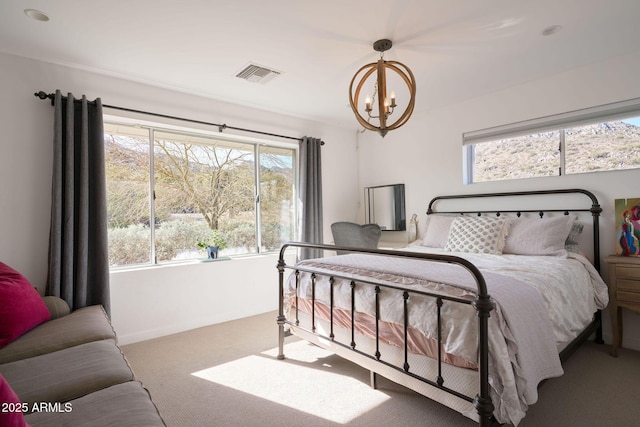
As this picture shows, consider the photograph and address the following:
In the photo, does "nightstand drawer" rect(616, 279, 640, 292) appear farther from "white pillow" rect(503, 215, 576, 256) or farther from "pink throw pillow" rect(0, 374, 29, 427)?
"pink throw pillow" rect(0, 374, 29, 427)

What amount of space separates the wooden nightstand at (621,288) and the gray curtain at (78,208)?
408 centimetres

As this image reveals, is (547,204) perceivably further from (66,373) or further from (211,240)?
(66,373)

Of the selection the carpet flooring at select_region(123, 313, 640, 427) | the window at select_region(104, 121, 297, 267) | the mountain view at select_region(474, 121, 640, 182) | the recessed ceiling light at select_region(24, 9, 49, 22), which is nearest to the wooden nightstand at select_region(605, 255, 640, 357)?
the carpet flooring at select_region(123, 313, 640, 427)

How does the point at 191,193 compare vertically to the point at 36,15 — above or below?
below

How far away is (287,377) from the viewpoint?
7.30ft

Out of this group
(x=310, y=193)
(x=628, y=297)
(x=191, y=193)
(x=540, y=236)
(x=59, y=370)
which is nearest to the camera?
(x=59, y=370)

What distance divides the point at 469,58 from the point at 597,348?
2685mm

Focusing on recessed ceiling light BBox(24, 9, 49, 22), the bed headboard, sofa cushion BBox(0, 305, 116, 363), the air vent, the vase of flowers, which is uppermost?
the air vent

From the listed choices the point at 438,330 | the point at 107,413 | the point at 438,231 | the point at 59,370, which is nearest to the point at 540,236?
the point at 438,231

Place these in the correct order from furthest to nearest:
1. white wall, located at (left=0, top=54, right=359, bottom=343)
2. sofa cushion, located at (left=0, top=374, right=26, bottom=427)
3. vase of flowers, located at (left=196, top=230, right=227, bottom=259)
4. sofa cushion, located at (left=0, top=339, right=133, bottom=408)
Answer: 1. vase of flowers, located at (left=196, top=230, right=227, bottom=259)
2. white wall, located at (left=0, top=54, right=359, bottom=343)
3. sofa cushion, located at (left=0, top=339, right=133, bottom=408)
4. sofa cushion, located at (left=0, top=374, right=26, bottom=427)

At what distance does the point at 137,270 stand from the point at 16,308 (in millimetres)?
1174

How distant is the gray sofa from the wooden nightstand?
→ 3.14 meters

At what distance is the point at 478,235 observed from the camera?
294cm

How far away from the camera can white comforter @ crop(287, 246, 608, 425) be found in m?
1.35
